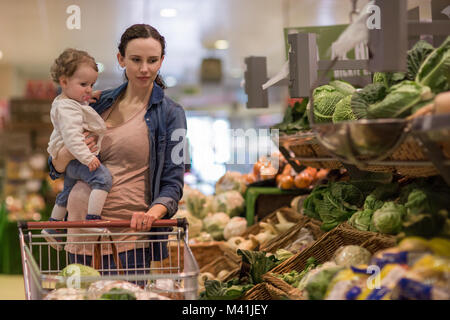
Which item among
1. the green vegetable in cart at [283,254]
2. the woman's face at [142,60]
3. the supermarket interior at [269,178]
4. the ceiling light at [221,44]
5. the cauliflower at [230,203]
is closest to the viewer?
the supermarket interior at [269,178]

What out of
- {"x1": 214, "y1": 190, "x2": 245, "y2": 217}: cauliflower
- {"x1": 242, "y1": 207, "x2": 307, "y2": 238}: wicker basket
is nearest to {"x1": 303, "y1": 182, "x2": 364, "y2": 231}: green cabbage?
{"x1": 242, "y1": 207, "x2": 307, "y2": 238}: wicker basket

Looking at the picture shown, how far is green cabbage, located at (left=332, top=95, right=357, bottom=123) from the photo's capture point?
95.8 inches

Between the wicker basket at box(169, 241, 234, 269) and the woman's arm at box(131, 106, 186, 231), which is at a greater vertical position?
the woman's arm at box(131, 106, 186, 231)

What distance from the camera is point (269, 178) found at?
4664mm

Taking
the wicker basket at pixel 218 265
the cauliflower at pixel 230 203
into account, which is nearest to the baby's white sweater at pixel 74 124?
the wicker basket at pixel 218 265

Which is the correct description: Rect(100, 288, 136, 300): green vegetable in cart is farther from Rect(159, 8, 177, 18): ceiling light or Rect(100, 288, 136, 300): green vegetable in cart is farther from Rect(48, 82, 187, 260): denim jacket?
Rect(159, 8, 177, 18): ceiling light

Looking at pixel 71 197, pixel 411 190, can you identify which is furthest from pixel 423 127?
pixel 71 197

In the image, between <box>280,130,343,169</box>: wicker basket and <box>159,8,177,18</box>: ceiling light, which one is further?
<box>159,8,177,18</box>: ceiling light

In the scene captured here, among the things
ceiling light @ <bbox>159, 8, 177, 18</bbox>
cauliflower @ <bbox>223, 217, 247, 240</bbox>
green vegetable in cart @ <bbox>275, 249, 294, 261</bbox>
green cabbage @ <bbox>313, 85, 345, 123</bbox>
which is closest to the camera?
green cabbage @ <bbox>313, 85, 345, 123</bbox>

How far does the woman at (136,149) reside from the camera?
7.95 feet

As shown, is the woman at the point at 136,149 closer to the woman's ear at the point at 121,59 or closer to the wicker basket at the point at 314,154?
the woman's ear at the point at 121,59

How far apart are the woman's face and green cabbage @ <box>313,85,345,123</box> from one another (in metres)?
0.78

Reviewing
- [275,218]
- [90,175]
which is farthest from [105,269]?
[275,218]
